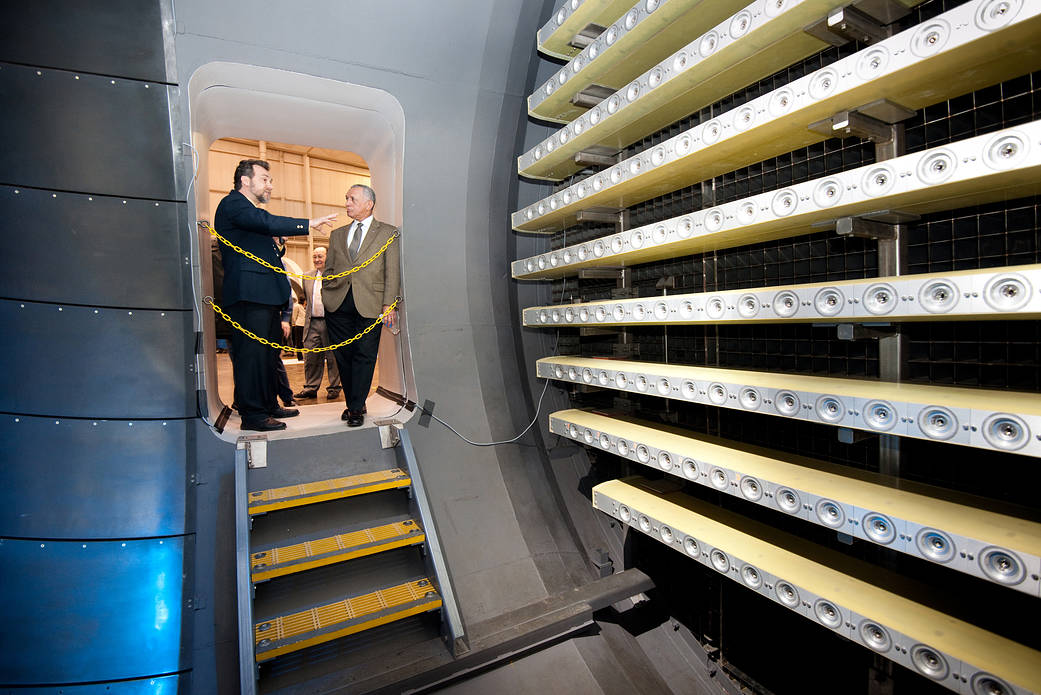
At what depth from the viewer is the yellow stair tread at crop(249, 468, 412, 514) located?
269 cm

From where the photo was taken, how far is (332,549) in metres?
2.66

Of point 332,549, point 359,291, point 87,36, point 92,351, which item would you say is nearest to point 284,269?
point 359,291

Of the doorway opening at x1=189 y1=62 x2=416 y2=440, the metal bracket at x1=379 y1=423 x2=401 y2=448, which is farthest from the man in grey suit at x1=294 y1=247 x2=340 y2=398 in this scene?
the metal bracket at x1=379 y1=423 x2=401 y2=448

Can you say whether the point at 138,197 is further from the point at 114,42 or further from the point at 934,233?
the point at 934,233

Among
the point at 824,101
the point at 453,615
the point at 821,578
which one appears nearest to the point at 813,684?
the point at 821,578

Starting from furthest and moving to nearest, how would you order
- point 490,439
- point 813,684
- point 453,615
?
point 490,439 → point 453,615 → point 813,684

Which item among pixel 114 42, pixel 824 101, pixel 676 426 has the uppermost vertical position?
pixel 114 42

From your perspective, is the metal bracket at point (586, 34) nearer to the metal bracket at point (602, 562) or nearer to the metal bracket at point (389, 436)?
the metal bracket at point (389, 436)

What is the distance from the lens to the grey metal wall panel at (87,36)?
2.32 meters

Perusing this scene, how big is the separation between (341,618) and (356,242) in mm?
2202

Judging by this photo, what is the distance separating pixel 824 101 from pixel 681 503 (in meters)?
1.69

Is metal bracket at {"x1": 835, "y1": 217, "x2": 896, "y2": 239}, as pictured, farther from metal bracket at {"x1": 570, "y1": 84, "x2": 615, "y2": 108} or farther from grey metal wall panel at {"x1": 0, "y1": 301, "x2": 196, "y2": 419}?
grey metal wall panel at {"x1": 0, "y1": 301, "x2": 196, "y2": 419}

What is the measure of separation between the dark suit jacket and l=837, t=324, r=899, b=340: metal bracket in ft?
9.16

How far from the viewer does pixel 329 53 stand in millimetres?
2881
